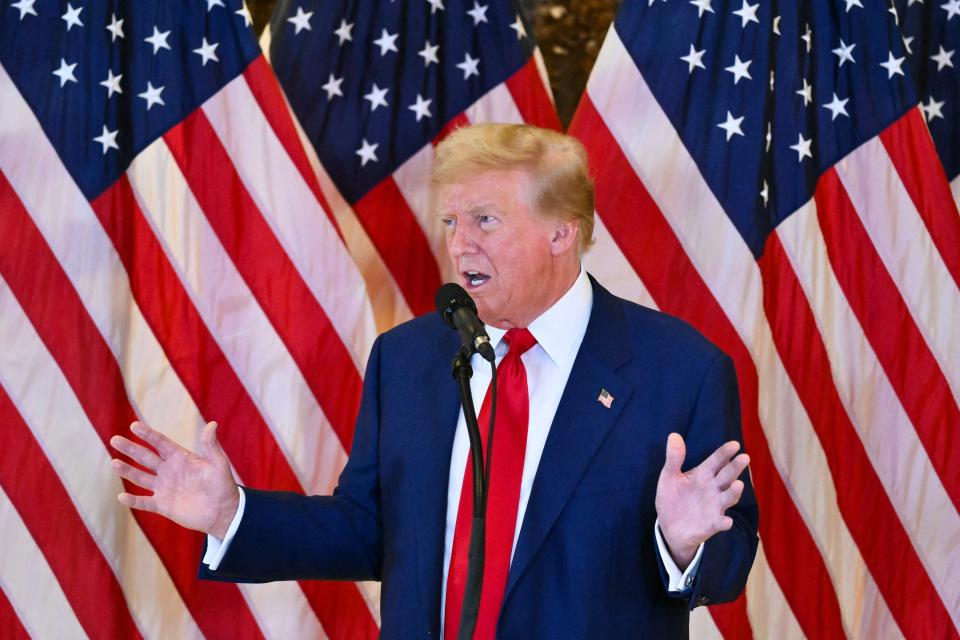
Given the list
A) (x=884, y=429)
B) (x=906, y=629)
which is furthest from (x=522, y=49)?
(x=906, y=629)

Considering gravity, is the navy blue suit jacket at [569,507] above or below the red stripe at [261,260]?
below

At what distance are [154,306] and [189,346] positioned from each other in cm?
14

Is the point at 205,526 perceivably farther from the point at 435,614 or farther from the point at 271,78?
the point at 271,78

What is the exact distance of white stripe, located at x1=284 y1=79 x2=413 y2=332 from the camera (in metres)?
3.48

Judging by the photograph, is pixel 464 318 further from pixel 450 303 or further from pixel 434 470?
pixel 434 470

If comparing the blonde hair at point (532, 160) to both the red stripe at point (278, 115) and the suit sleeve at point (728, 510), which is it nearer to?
the suit sleeve at point (728, 510)

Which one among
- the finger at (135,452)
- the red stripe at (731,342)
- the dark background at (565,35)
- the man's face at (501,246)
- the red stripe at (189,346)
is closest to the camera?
the finger at (135,452)

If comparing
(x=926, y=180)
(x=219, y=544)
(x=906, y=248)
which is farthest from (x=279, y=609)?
(x=926, y=180)

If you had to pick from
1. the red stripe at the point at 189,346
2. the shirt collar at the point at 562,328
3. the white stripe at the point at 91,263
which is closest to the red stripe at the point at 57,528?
the white stripe at the point at 91,263

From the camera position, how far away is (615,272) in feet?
10.9

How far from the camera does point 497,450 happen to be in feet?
7.54

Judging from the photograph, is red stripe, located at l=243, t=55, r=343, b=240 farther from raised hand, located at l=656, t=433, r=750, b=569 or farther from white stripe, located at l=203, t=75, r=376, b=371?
raised hand, located at l=656, t=433, r=750, b=569

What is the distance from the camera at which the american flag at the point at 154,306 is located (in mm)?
3105

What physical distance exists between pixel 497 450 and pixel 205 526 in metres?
0.56
